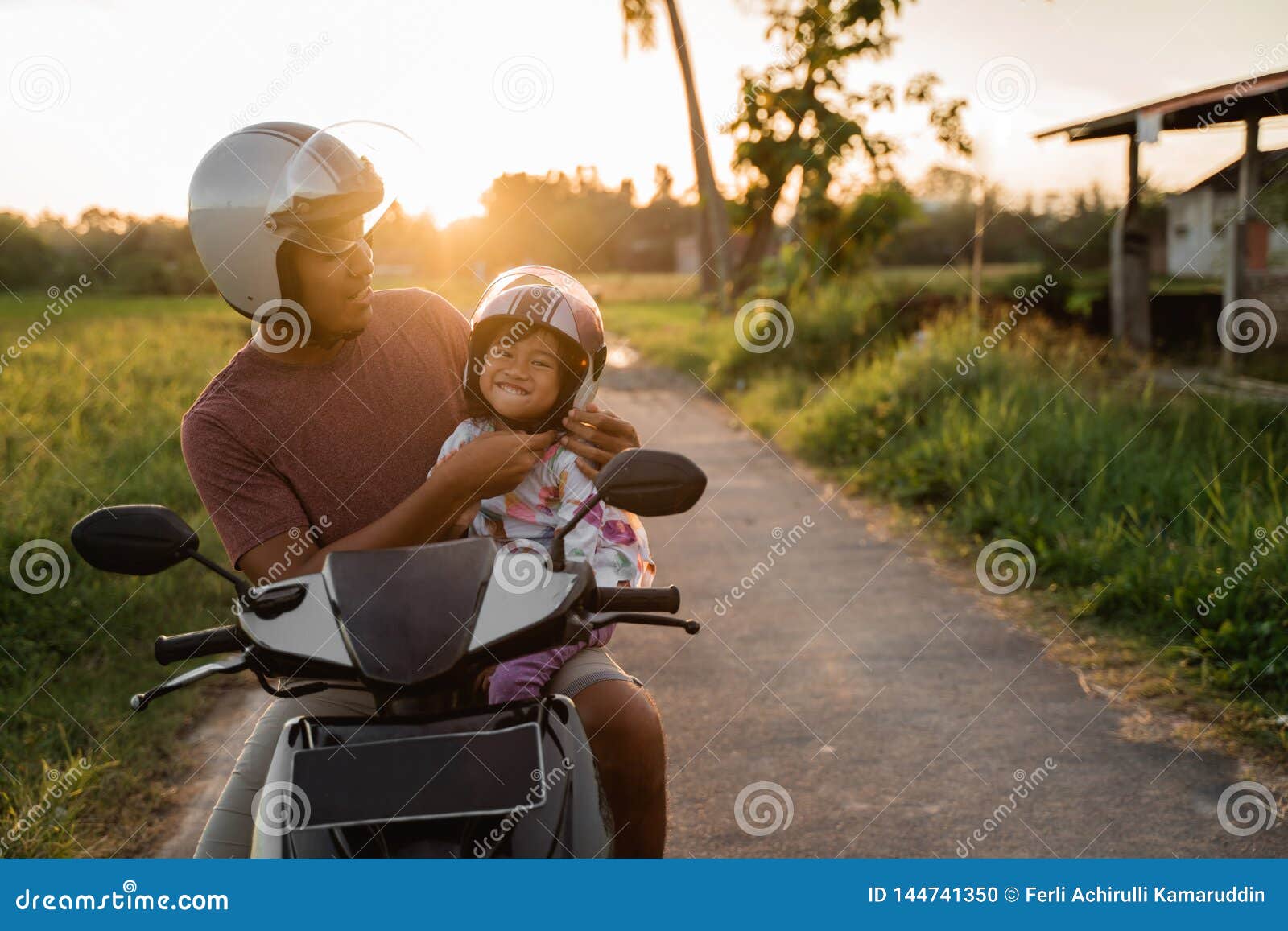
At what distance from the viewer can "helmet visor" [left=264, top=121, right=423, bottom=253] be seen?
1.98 metres

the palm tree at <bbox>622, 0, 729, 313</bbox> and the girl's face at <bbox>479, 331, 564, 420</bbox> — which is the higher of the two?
the palm tree at <bbox>622, 0, 729, 313</bbox>

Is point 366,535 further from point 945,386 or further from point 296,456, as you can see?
point 945,386

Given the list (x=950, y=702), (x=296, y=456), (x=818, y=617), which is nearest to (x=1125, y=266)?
(x=818, y=617)

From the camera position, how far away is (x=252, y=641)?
65.1 inches

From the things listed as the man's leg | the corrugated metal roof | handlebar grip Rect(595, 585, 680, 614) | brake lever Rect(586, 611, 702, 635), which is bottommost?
the man's leg

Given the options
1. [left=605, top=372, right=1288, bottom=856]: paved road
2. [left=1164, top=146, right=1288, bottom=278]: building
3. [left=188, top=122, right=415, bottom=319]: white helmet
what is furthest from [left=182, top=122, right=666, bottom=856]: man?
[left=1164, top=146, right=1288, bottom=278]: building

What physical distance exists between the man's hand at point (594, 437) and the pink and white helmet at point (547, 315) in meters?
0.03

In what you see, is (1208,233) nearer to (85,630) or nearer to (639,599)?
(85,630)

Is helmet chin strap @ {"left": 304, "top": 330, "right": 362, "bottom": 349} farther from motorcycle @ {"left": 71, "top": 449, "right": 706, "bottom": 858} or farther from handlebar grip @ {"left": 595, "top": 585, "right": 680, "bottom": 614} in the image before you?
handlebar grip @ {"left": 595, "top": 585, "right": 680, "bottom": 614}

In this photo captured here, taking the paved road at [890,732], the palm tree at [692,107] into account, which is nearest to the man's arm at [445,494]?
the paved road at [890,732]

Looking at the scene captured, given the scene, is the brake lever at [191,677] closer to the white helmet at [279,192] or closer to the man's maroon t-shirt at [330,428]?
the man's maroon t-shirt at [330,428]

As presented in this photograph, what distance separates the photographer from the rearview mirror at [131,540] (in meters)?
1.64

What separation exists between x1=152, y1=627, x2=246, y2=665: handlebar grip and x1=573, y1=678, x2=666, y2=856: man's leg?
551mm

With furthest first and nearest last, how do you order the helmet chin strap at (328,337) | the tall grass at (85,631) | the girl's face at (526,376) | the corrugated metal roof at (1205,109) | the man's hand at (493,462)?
the corrugated metal roof at (1205,109) < the tall grass at (85,631) < the helmet chin strap at (328,337) < the girl's face at (526,376) < the man's hand at (493,462)
